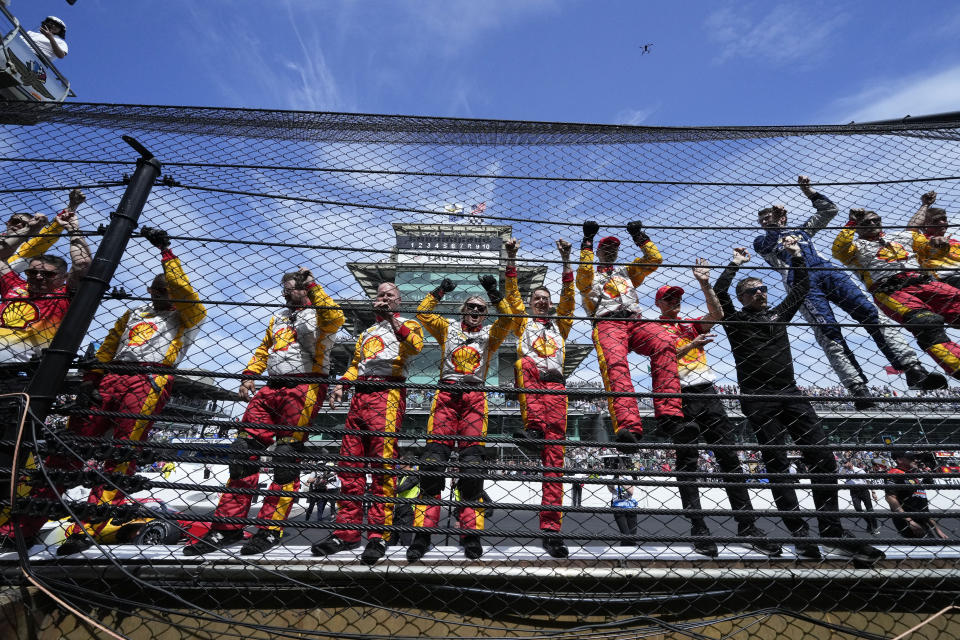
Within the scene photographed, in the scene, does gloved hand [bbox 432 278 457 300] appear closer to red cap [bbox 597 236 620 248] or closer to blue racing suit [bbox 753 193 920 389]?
red cap [bbox 597 236 620 248]

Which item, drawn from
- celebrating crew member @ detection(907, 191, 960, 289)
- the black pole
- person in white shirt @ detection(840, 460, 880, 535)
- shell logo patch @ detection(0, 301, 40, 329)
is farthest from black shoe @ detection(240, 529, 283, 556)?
celebrating crew member @ detection(907, 191, 960, 289)

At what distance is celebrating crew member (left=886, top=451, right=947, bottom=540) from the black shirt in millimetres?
687

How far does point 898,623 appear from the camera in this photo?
1679 mm

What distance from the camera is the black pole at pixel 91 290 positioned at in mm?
1521

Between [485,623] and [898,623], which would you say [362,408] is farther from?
[898,623]

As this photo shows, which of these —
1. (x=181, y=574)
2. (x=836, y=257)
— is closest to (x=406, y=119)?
(x=181, y=574)

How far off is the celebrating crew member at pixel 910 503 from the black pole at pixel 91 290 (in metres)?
3.08

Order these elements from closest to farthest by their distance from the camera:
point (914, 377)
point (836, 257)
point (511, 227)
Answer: point (511, 227), point (914, 377), point (836, 257)

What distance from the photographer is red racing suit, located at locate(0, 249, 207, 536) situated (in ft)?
8.05

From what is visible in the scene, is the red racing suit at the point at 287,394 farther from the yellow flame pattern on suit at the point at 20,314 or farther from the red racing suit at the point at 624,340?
the red racing suit at the point at 624,340

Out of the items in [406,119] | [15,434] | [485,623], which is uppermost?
[406,119]

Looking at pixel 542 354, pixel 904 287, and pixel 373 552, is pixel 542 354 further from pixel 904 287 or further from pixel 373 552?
pixel 904 287

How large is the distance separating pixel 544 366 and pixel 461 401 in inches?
24.4

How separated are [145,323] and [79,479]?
1555 mm
